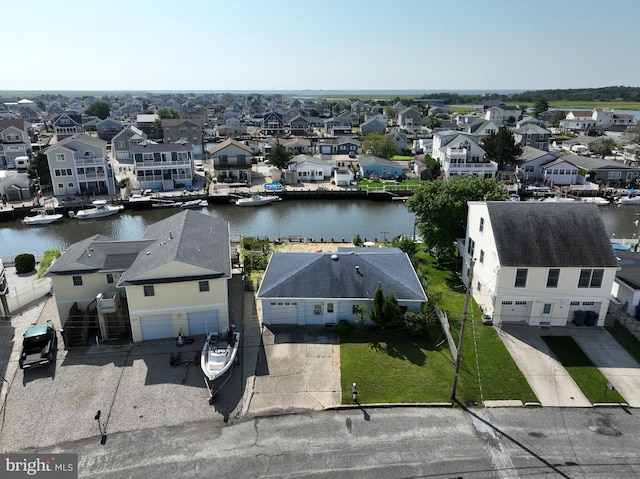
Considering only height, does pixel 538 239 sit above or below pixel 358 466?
above

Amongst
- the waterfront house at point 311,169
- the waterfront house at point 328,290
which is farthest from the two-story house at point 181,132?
the waterfront house at point 328,290

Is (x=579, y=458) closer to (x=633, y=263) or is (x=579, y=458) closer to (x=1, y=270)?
(x=633, y=263)

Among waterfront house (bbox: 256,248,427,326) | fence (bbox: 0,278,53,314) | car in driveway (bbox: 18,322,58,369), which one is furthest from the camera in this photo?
fence (bbox: 0,278,53,314)

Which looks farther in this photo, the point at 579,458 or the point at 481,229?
the point at 481,229

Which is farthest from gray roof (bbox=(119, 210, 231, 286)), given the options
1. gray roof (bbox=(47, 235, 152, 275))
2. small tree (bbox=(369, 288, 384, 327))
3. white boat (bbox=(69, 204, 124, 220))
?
white boat (bbox=(69, 204, 124, 220))

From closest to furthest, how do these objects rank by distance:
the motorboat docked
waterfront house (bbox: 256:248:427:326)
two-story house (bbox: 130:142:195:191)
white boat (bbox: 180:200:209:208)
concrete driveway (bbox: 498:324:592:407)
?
concrete driveway (bbox: 498:324:592:407) < waterfront house (bbox: 256:248:427:326) < white boat (bbox: 180:200:209:208) < the motorboat docked < two-story house (bbox: 130:142:195:191)

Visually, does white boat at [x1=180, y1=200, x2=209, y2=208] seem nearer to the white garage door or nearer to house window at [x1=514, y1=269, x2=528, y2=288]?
the white garage door

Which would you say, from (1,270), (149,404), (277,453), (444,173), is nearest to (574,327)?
(277,453)
